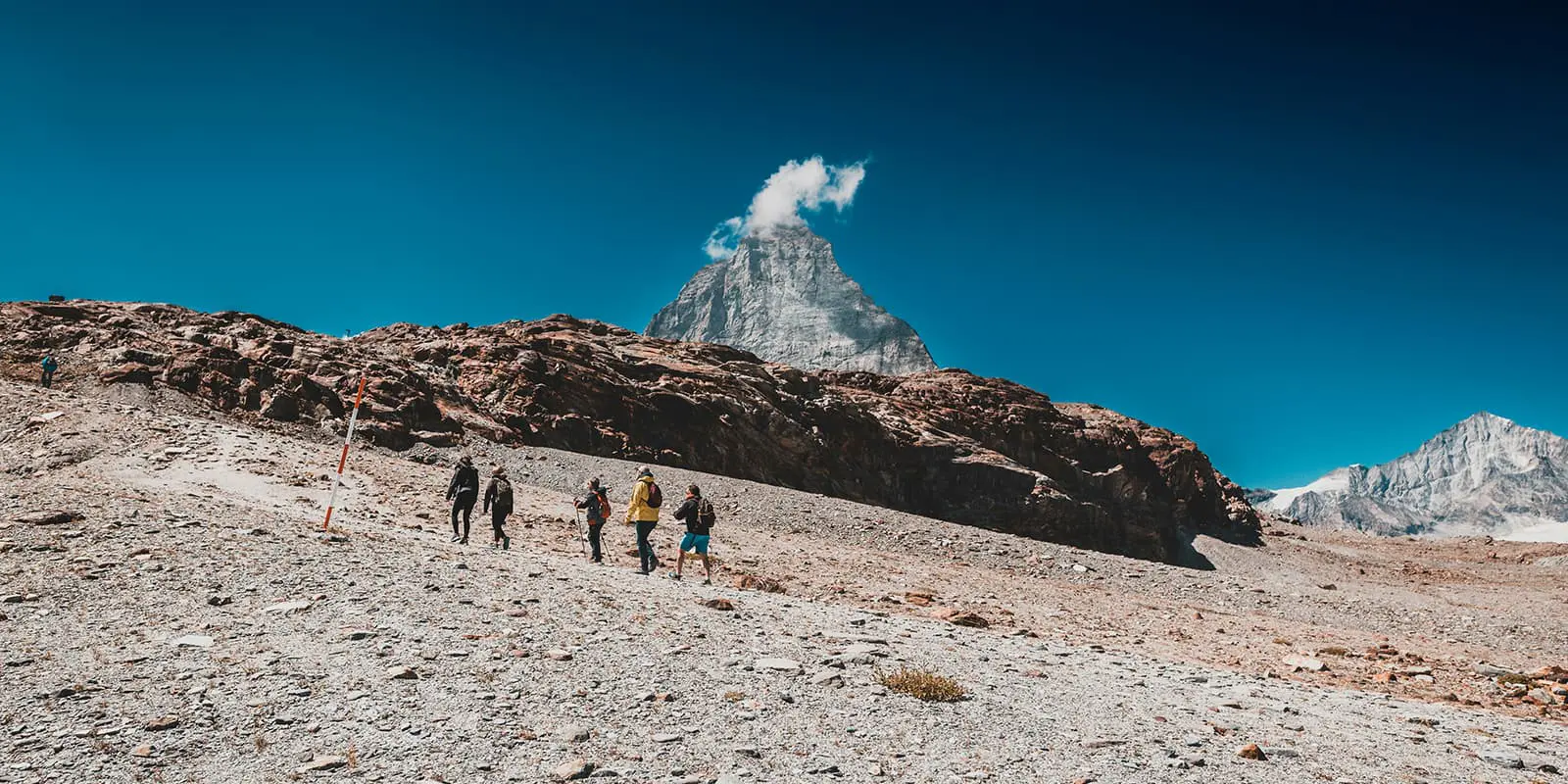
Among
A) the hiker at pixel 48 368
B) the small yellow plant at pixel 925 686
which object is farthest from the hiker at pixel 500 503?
the hiker at pixel 48 368

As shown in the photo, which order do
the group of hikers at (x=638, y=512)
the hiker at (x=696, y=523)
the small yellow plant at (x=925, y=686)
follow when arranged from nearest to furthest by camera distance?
the small yellow plant at (x=925, y=686) → the group of hikers at (x=638, y=512) → the hiker at (x=696, y=523)

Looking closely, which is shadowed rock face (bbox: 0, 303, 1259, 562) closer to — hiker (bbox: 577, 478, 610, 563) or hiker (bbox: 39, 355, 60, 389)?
hiker (bbox: 39, 355, 60, 389)

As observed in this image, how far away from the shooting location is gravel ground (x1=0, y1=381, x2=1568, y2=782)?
5.79m

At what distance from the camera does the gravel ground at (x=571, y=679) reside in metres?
5.79

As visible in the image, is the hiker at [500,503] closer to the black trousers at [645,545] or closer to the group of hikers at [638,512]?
the group of hikers at [638,512]

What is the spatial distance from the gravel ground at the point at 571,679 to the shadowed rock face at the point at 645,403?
22.7 m

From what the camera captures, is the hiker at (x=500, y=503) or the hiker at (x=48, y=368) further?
the hiker at (x=48, y=368)

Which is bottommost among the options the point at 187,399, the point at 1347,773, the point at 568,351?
the point at 1347,773

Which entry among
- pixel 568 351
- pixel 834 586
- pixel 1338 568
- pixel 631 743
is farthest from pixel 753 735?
pixel 1338 568

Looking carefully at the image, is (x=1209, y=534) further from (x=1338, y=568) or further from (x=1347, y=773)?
(x=1347, y=773)

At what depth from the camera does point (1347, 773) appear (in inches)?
265

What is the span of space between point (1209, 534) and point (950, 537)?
263 ft

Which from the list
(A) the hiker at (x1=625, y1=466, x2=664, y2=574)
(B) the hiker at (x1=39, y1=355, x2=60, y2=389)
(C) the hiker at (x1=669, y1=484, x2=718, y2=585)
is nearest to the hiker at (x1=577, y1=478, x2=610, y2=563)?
(A) the hiker at (x1=625, y1=466, x2=664, y2=574)

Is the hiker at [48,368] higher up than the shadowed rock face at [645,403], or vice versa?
the shadowed rock face at [645,403]
